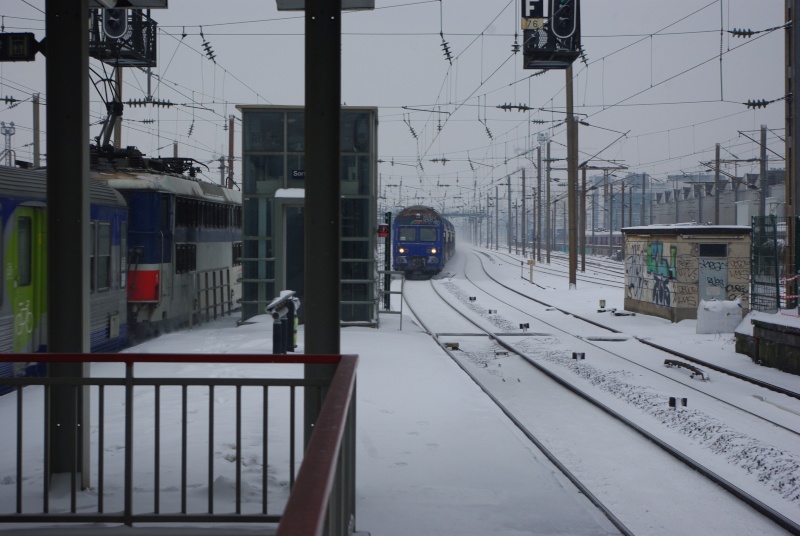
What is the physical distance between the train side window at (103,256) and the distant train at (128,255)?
0.02m

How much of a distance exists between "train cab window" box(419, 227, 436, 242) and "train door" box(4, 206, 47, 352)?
105ft

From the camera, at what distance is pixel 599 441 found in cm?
985

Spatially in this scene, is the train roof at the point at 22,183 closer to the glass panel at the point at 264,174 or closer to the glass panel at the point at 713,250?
the glass panel at the point at 264,174

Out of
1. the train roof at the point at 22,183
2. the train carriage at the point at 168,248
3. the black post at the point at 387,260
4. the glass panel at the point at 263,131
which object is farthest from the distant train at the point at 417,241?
the train roof at the point at 22,183

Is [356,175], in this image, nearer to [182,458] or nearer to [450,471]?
[450,471]

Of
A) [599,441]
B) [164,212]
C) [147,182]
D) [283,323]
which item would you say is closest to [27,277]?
[283,323]

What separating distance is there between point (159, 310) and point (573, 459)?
9654 mm

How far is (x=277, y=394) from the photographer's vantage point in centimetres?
1078

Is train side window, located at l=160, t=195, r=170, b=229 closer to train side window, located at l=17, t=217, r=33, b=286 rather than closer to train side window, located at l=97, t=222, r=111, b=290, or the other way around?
train side window, located at l=97, t=222, r=111, b=290

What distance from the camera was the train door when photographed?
1027 cm

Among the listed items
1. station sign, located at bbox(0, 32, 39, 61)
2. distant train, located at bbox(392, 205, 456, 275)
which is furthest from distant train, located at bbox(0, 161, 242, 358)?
distant train, located at bbox(392, 205, 456, 275)

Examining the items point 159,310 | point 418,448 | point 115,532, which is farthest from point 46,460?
point 159,310

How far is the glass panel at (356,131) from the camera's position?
17828 mm

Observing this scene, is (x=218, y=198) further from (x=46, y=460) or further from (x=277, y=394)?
(x=46, y=460)
